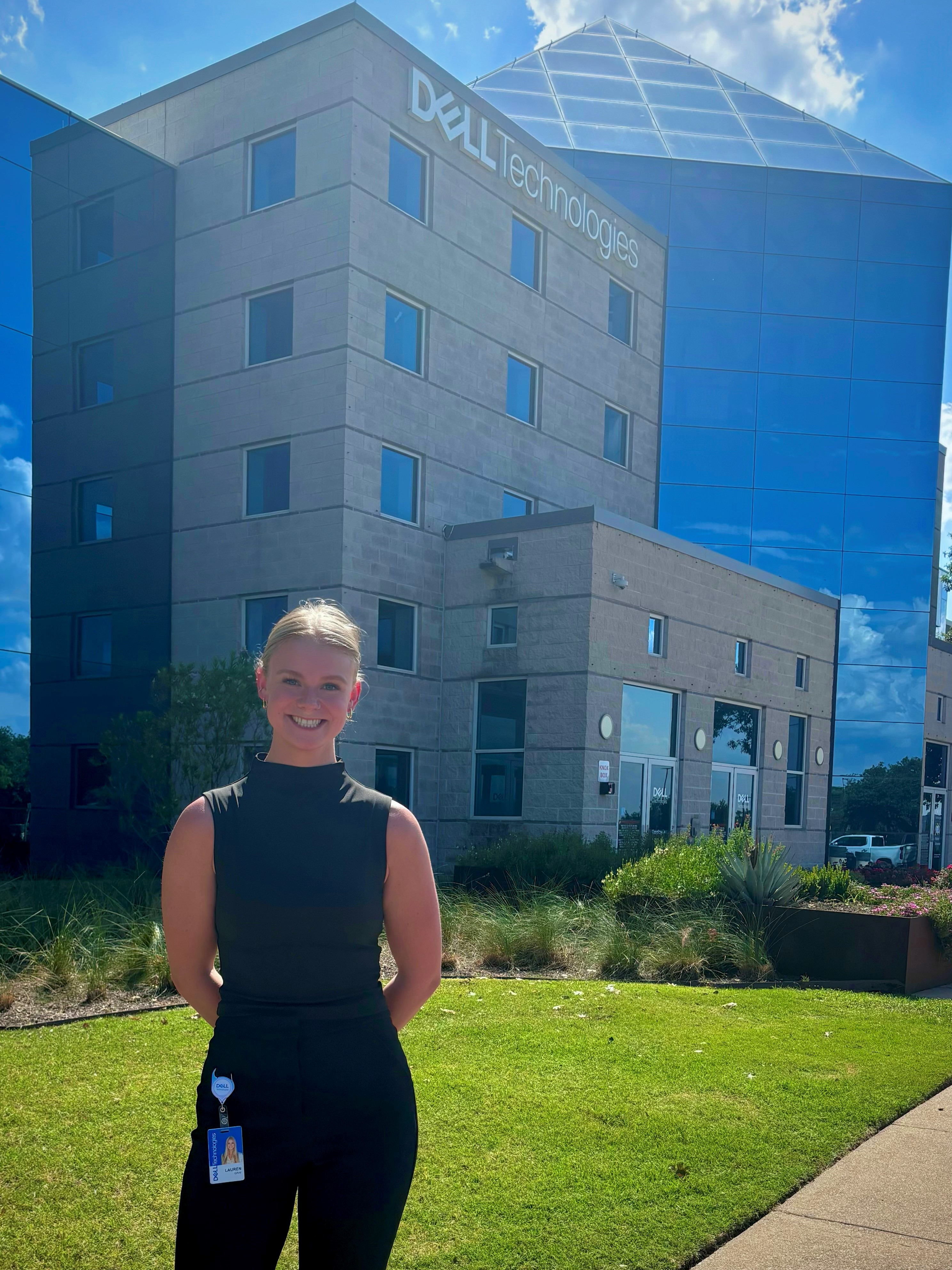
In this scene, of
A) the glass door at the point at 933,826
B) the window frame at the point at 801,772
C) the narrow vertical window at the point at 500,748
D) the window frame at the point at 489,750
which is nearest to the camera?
the window frame at the point at 489,750

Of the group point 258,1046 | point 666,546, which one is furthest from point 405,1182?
point 666,546

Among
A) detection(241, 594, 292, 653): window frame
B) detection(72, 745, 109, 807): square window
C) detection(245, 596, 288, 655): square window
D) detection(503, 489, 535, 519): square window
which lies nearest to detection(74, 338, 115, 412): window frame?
detection(241, 594, 292, 653): window frame

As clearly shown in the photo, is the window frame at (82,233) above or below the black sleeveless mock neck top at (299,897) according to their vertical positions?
above

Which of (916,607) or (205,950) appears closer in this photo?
(205,950)

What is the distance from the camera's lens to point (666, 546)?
21500mm

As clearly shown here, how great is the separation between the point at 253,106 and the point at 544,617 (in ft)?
36.1

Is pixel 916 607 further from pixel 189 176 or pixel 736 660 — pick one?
pixel 189 176

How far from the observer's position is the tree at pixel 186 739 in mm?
17484

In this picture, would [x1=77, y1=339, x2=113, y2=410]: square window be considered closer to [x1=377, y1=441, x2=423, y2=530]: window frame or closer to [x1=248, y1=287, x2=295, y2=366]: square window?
[x1=248, y1=287, x2=295, y2=366]: square window

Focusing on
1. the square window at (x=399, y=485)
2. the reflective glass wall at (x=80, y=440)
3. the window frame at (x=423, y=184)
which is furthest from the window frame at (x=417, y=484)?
the reflective glass wall at (x=80, y=440)

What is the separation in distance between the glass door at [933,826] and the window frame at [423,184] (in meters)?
23.3

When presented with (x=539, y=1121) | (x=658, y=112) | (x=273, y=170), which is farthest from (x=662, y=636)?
(x=658, y=112)

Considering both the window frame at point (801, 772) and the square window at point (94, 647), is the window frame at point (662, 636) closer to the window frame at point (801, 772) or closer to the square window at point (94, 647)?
the window frame at point (801, 772)

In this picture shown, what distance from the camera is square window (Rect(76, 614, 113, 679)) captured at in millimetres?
20875
